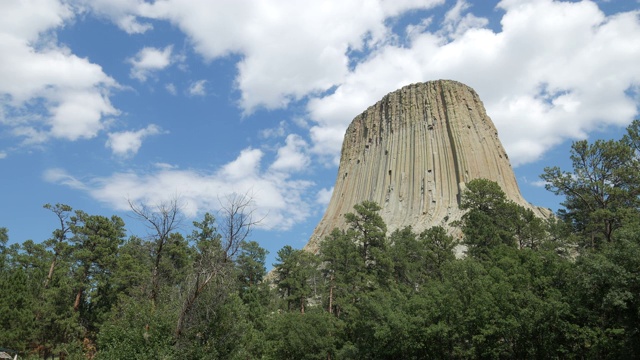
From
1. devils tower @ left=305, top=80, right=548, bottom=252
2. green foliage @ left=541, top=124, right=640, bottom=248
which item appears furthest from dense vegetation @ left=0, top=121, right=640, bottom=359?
devils tower @ left=305, top=80, right=548, bottom=252

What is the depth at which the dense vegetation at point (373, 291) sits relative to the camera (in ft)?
60.4

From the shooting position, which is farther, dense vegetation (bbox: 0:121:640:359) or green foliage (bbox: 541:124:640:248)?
green foliage (bbox: 541:124:640:248)

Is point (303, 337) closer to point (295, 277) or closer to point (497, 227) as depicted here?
point (295, 277)

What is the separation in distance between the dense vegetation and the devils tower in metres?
22.9

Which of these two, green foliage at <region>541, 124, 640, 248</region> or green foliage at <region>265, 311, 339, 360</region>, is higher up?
green foliage at <region>541, 124, 640, 248</region>

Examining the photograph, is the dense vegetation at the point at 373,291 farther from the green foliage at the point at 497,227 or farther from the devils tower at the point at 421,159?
the devils tower at the point at 421,159

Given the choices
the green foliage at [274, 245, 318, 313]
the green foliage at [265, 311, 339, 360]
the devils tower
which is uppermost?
the devils tower

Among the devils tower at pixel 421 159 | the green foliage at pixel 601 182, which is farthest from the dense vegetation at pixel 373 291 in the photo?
the devils tower at pixel 421 159

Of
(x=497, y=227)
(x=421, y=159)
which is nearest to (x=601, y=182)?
(x=497, y=227)

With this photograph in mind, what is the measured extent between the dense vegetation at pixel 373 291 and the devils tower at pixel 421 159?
75.1ft

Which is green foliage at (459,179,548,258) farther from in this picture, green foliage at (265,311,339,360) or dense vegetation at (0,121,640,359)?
green foliage at (265,311,339,360)

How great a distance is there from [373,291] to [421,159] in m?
40.1

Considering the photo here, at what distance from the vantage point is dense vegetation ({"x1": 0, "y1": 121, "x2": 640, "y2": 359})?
60.4ft

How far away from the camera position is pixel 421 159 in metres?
70.2
